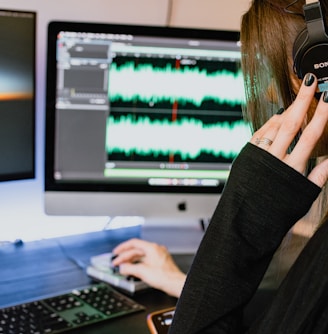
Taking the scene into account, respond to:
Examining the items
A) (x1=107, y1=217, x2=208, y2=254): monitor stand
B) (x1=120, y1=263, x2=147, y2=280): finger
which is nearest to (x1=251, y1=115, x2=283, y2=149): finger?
(x1=120, y1=263, x2=147, y2=280): finger

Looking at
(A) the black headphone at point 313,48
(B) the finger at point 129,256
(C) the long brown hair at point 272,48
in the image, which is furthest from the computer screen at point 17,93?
(A) the black headphone at point 313,48

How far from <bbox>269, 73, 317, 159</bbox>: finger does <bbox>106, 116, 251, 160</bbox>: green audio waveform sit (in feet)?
1.88

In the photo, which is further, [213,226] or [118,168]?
[118,168]

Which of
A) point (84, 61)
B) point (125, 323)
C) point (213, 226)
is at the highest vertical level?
point (84, 61)

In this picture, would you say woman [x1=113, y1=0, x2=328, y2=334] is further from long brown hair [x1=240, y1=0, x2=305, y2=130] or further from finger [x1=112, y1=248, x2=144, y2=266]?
finger [x1=112, y1=248, x2=144, y2=266]

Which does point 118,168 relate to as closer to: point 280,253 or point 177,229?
point 177,229

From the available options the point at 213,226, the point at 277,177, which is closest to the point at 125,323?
the point at 213,226

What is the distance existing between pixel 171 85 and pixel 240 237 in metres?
0.65

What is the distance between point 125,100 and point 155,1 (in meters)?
0.38

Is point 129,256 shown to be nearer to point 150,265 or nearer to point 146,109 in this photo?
point 150,265

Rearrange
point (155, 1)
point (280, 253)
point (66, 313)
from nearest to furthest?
point (66, 313) < point (280, 253) < point (155, 1)

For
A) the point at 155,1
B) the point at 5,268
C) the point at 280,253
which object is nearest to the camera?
the point at 280,253

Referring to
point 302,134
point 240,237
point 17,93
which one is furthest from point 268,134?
point 17,93

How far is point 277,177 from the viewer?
2.81 feet
